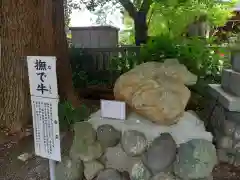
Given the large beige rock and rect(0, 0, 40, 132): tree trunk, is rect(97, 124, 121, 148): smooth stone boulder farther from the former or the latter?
rect(0, 0, 40, 132): tree trunk

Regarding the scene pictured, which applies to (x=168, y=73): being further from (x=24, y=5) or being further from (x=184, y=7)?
(x=184, y=7)

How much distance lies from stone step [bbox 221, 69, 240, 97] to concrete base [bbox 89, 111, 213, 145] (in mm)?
779

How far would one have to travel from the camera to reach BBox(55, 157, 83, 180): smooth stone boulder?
254cm

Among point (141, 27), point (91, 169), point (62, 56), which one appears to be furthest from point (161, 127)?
point (141, 27)

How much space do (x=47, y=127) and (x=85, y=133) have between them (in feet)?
1.53

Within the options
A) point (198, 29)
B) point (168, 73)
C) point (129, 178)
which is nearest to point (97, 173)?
point (129, 178)

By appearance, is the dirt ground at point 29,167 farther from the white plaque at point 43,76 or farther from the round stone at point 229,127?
the white plaque at point 43,76

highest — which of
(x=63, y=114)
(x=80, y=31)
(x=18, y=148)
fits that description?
(x=80, y=31)

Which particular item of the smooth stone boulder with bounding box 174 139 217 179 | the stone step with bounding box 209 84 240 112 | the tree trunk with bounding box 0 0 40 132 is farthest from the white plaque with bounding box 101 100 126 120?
the tree trunk with bounding box 0 0 40 132

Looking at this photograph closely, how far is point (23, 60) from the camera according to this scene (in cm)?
393

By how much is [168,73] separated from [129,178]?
3.74ft

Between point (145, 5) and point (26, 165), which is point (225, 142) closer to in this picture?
point (26, 165)

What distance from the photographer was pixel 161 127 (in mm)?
2496

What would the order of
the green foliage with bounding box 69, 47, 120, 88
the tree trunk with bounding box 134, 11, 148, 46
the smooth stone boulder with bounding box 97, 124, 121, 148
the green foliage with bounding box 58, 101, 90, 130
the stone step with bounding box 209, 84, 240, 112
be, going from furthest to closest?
the tree trunk with bounding box 134, 11, 148, 46
the green foliage with bounding box 69, 47, 120, 88
the green foliage with bounding box 58, 101, 90, 130
the stone step with bounding box 209, 84, 240, 112
the smooth stone boulder with bounding box 97, 124, 121, 148
